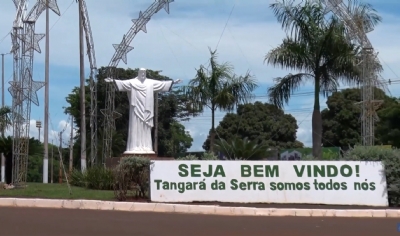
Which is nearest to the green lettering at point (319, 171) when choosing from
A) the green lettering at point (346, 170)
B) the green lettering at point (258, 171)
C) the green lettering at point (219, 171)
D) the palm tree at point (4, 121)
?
the green lettering at point (346, 170)

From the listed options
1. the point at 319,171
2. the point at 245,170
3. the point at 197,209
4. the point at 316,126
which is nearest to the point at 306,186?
the point at 319,171

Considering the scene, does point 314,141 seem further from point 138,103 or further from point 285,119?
point 285,119

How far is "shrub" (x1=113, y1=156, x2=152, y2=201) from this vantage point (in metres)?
18.7

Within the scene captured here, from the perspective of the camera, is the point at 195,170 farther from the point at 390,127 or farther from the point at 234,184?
the point at 390,127

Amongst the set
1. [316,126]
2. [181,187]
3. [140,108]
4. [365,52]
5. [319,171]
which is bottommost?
[181,187]

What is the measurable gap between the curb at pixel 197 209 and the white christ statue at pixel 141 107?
7590 millimetres

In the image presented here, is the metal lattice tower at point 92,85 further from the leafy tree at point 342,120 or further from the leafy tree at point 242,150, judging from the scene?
the leafy tree at point 342,120

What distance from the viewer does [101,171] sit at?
22.7 meters

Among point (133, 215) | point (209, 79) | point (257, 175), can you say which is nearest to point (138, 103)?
point (209, 79)

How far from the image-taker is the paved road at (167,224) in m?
12.6

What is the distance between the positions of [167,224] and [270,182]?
18.1 ft

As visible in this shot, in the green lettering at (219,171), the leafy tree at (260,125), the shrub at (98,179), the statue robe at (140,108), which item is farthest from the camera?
the leafy tree at (260,125)

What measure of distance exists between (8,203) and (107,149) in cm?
1635

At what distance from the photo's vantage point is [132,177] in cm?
1891
